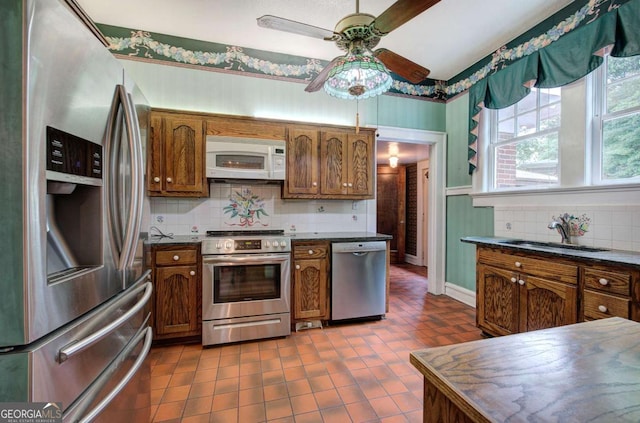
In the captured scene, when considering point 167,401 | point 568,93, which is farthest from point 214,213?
point 568,93

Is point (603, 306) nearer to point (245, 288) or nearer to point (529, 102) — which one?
point (529, 102)

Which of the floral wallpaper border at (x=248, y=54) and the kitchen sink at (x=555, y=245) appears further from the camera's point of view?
the floral wallpaper border at (x=248, y=54)

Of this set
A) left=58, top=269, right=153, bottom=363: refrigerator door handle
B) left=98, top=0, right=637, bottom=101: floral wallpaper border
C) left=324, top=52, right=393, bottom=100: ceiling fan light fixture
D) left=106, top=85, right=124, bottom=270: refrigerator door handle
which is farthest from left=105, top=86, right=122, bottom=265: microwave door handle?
left=98, top=0, right=637, bottom=101: floral wallpaper border

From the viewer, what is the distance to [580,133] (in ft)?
7.57

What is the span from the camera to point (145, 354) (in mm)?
1339

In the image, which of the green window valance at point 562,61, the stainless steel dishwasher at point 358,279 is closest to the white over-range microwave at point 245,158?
the stainless steel dishwasher at point 358,279

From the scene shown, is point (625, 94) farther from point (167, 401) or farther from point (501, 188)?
point (167, 401)

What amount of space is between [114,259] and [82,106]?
0.56 m

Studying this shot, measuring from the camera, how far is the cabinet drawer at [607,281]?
1.57m

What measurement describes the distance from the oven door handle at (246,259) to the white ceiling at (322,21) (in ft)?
7.21

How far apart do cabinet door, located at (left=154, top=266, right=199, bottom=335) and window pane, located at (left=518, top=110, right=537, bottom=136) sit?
11.6 ft

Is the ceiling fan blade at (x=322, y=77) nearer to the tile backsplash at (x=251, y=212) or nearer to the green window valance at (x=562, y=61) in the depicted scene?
the tile backsplash at (x=251, y=212)

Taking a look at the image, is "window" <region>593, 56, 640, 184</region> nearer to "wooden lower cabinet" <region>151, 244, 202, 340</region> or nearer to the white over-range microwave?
the white over-range microwave

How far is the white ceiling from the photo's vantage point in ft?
7.97
